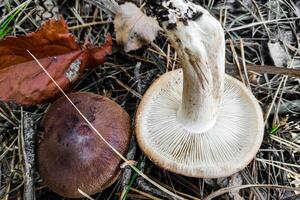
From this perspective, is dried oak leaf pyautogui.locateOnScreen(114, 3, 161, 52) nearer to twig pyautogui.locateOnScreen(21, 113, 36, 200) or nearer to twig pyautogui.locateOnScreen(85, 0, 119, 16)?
twig pyautogui.locateOnScreen(85, 0, 119, 16)

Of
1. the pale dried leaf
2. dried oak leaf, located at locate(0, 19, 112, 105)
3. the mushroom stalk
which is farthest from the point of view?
the pale dried leaf

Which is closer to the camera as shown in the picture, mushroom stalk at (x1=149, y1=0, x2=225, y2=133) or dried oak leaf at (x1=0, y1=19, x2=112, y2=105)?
mushroom stalk at (x1=149, y1=0, x2=225, y2=133)

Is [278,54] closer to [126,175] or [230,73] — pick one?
[230,73]

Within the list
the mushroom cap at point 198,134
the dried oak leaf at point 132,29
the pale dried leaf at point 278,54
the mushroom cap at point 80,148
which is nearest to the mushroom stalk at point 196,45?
the mushroom cap at point 198,134

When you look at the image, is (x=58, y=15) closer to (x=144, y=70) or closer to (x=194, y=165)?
(x=144, y=70)

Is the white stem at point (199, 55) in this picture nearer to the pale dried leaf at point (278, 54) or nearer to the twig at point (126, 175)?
the twig at point (126, 175)

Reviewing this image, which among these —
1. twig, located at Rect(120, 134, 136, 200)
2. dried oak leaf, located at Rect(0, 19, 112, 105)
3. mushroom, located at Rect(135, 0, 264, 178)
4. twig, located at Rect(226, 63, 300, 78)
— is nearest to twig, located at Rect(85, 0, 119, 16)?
dried oak leaf, located at Rect(0, 19, 112, 105)

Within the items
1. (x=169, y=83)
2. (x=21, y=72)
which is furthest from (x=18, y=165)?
(x=169, y=83)

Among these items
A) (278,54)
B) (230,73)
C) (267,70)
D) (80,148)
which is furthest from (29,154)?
(278,54)
